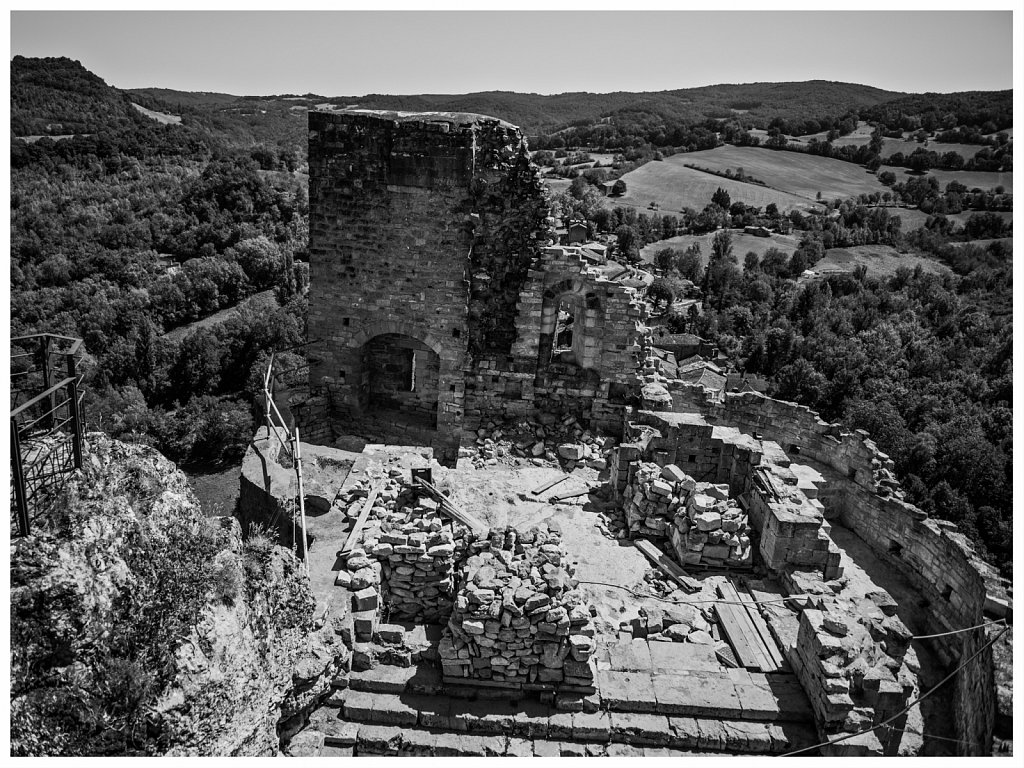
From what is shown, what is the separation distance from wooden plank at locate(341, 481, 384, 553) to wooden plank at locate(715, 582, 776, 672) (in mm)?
5247

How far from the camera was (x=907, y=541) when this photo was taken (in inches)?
482

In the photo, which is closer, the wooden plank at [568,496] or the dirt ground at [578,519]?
the dirt ground at [578,519]

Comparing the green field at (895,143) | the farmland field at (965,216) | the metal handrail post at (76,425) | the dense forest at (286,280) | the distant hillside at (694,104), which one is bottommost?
the dense forest at (286,280)

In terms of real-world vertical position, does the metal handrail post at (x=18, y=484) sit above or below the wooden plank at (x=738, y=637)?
above

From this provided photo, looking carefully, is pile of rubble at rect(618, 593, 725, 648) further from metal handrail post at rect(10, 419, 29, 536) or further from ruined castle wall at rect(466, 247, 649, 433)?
metal handrail post at rect(10, 419, 29, 536)

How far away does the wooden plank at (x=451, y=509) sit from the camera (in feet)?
34.8

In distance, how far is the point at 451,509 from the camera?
35.7ft

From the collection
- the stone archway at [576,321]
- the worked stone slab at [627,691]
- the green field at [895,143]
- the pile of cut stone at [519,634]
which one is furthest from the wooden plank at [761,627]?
the green field at [895,143]

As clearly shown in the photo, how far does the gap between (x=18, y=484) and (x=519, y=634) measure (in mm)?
5247

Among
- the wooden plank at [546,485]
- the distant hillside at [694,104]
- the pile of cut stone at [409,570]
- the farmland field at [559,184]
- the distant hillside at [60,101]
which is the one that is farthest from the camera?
the distant hillside at [694,104]

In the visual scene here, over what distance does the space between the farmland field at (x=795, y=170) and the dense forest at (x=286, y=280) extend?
3.33 m

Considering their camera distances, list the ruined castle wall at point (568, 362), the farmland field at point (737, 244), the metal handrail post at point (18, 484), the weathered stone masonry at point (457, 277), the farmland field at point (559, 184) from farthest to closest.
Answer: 1. the farmland field at point (559, 184)
2. the farmland field at point (737, 244)
3. the ruined castle wall at point (568, 362)
4. the weathered stone masonry at point (457, 277)
5. the metal handrail post at point (18, 484)

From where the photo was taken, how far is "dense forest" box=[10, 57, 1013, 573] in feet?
112

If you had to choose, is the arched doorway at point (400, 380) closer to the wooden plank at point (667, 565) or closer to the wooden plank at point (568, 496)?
the wooden plank at point (568, 496)
